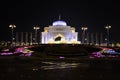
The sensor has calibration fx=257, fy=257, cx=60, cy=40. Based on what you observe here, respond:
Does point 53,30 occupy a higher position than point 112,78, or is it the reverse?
point 53,30

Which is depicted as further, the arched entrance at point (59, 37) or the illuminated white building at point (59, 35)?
the arched entrance at point (59, 37)

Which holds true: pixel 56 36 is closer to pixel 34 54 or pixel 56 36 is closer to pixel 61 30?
pixel 61 30

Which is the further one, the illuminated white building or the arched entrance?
the arched entrance

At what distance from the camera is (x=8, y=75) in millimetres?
10578

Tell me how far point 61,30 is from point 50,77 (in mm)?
79581

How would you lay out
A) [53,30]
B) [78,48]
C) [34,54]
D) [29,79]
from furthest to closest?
[53,30] < [78,48] < [34,54] < [29,79]

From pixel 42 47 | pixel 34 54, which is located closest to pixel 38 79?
pixel 34 54

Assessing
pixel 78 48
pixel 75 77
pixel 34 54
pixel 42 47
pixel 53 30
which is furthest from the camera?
pixel 53 30

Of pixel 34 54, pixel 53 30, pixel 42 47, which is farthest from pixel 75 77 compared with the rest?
pixel 53 30

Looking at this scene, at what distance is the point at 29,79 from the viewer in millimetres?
9758

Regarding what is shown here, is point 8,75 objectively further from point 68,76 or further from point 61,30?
point 61,30

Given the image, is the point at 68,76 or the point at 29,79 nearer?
the point at 29,79

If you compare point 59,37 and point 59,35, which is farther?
point 59,37

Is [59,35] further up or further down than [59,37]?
further up
